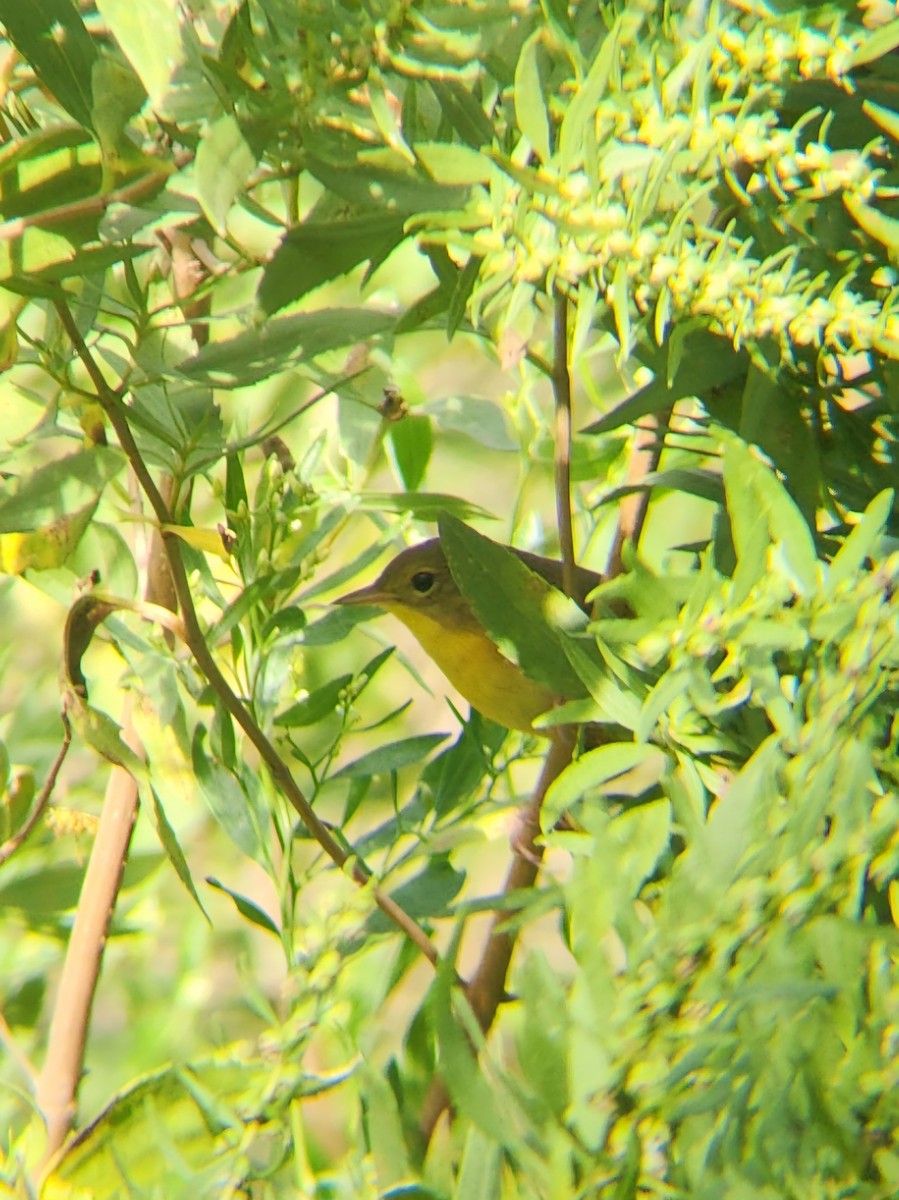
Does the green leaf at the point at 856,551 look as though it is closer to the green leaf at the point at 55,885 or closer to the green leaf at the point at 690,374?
the green leaf at the point at 690,374

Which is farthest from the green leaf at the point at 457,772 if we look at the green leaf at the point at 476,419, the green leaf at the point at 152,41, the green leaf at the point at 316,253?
the green leaf at the point at 152,41

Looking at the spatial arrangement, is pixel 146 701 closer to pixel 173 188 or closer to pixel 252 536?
pixel 252 536

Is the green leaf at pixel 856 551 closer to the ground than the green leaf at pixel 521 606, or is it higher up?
higher up

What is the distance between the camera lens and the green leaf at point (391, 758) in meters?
1.03

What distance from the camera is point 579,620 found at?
0.69 metres

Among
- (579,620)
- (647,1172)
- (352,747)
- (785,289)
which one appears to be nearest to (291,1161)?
(647,1172)

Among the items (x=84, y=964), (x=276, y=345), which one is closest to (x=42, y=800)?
(x=84, y=964)

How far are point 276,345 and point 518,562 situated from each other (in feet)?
0.65

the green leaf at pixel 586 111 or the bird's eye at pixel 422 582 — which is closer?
the green leaf at pixel 586 111

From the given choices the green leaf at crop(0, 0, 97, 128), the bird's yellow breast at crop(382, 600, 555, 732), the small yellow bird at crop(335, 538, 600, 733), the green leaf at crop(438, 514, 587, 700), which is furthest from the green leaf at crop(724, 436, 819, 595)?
the small yellow bird at crop(335, 538, 600, 733)

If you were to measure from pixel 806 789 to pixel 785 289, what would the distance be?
233 millimetres

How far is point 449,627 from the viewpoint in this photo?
2264 millimetres

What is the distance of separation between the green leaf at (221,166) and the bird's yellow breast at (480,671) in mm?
953

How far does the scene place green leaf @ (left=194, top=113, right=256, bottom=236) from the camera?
59 cm
